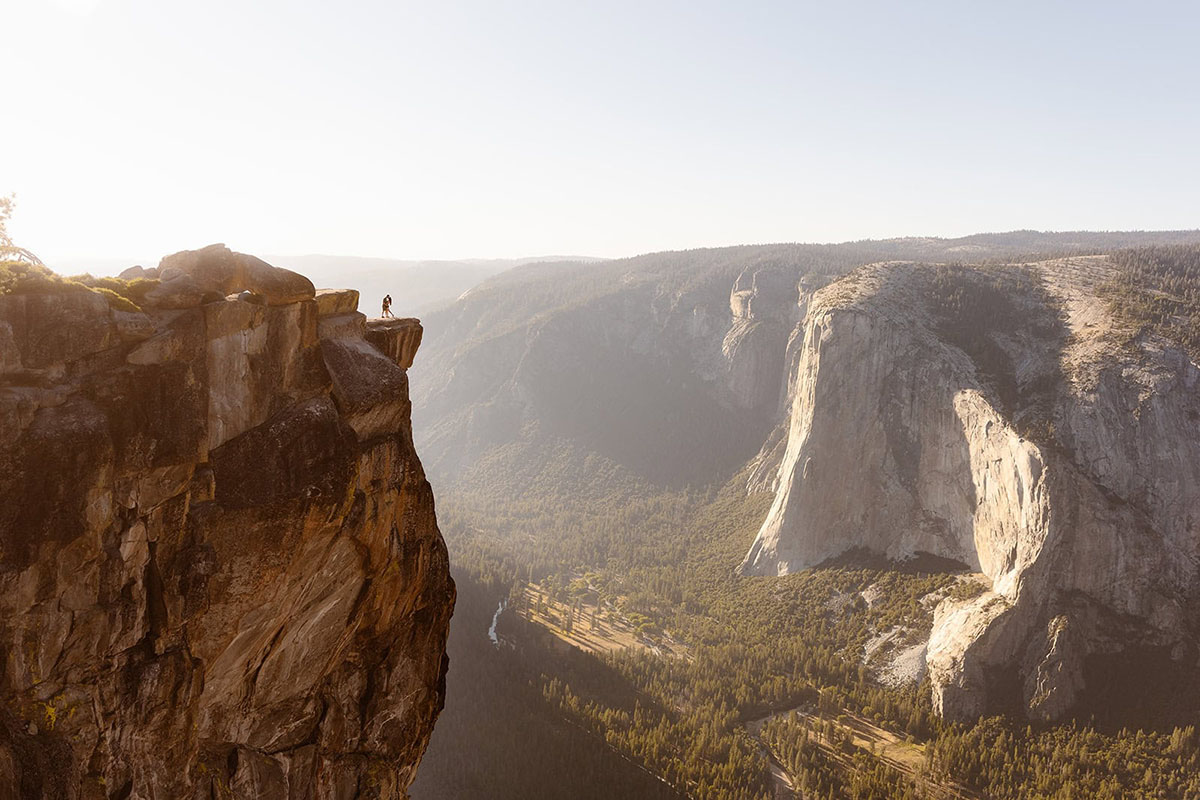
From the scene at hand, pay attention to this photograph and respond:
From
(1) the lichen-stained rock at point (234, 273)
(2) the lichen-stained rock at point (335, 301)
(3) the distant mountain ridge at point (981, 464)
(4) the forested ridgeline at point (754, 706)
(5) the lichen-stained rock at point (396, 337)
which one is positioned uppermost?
(1) the lichen-stained rock at point (234, 273)

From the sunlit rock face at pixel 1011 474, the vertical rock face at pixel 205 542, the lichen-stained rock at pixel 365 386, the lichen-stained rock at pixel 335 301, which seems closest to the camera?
the vertical rock face at pixel 205 542

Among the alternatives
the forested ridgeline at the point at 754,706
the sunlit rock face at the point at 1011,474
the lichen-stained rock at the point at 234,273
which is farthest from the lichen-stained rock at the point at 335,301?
the sunlit rock face at the point at 1011,474

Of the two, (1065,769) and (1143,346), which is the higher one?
(1143,346)

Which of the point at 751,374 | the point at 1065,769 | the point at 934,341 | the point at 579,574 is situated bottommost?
→ the point at 579,574

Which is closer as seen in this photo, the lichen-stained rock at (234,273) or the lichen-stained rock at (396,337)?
the lichen-stained rock at (234,273)

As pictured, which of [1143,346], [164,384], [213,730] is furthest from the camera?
[1143,346]

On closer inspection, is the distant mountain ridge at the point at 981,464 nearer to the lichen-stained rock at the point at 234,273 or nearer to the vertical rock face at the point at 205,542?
the vertical rock face at the point at 205,542

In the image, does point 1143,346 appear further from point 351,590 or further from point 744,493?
point 351,590

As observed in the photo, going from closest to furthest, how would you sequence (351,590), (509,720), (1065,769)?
1. (351,590)
2. (1065,769)
3. (509,720)

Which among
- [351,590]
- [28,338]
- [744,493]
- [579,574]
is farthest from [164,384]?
[744,493]
